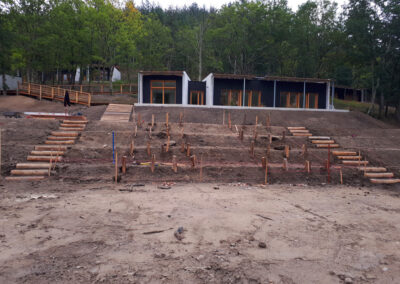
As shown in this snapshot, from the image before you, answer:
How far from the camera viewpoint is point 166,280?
4.20m

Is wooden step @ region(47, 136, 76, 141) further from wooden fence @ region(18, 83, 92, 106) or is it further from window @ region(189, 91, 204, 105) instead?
window @ region(189, 91, 204, 105)

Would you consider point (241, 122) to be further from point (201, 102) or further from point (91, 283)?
point (91, 283)

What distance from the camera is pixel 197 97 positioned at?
1151 inches

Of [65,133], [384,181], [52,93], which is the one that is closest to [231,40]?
[52,93]

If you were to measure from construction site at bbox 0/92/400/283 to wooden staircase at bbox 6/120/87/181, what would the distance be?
5 centimetres

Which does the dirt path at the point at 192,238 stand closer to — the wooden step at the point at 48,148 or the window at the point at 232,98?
the wooden step at the point at 48,148

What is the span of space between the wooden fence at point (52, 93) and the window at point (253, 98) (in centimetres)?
1519

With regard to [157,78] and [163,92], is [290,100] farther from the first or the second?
[157,78]

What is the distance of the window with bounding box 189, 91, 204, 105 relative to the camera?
2914 cm

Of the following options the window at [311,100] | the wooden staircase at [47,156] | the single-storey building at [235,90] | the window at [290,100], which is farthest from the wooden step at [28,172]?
the window at [311,100]

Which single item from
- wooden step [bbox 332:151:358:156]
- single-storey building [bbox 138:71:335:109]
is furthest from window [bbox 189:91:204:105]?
wooden step [bbox 332:151:358:156]

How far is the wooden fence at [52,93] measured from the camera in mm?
27391

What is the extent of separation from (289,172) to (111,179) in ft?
23.2

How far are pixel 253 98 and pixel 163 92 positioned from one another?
29.2 ft
